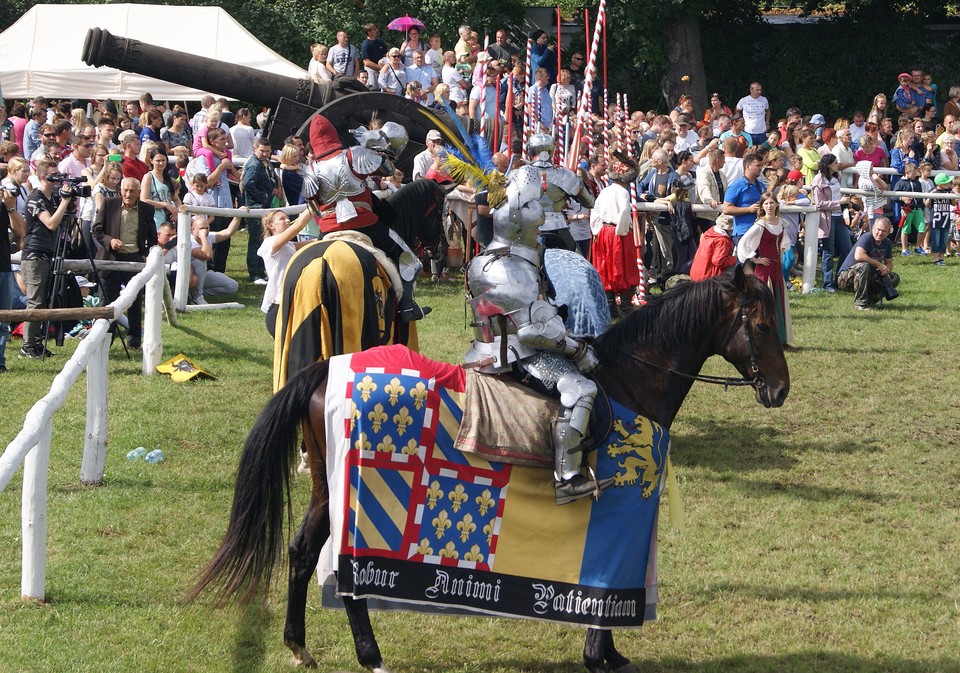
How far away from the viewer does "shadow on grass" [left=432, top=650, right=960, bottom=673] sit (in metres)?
5.81

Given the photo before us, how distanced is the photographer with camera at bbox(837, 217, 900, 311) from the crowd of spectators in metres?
0.21

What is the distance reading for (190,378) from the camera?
36.5 ft

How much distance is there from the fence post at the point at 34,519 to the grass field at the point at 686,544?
0.11 meters

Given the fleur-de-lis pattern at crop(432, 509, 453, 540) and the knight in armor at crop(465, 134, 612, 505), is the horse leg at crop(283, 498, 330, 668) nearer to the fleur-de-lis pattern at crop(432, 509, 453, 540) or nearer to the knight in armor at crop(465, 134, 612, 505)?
the fleur-de-lis pattern at crop(432, 509, 453, 540)

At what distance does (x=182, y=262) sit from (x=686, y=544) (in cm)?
826

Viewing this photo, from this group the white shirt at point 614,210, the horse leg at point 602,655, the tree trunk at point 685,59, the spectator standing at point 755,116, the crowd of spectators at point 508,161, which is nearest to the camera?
the horse leg at point 602,655

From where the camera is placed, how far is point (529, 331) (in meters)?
5.27

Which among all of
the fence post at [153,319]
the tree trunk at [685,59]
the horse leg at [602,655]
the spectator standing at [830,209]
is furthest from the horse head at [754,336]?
the tree trunk at [685,59]

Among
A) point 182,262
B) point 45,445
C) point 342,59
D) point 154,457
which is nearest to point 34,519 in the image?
point 45,445

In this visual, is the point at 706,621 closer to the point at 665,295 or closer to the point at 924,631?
the point at 924,631

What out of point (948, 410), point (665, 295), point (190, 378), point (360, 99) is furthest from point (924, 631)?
point (360, 99)

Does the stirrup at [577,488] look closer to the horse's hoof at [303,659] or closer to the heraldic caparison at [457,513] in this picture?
the heraldic caparison at [457,513]

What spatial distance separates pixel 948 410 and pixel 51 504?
7.57 metres

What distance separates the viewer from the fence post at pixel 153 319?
36.1 ft
